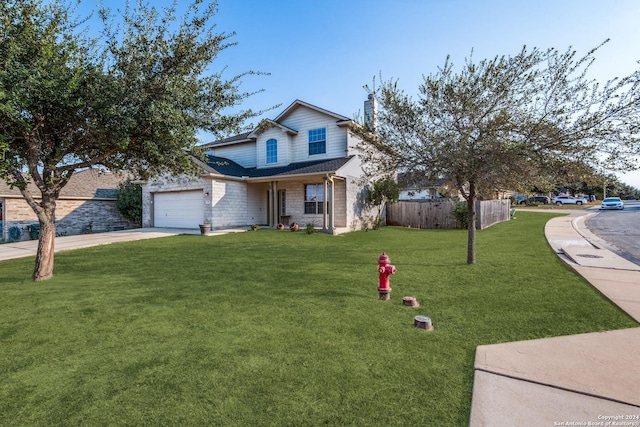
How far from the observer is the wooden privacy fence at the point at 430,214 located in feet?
59.3

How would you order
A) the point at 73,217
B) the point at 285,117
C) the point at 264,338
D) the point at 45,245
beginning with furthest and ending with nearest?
the point at 73,217 → the point at 285,117 → the point at 45,245 → the point at 264,338

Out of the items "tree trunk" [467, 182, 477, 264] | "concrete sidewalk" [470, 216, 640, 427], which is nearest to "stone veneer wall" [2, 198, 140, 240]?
"tree trunk" [467, 182, 477, 264]

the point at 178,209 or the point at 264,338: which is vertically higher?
the point at 178,209

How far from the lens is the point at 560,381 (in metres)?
2.60

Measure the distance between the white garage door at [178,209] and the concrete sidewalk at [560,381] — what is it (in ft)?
52.8

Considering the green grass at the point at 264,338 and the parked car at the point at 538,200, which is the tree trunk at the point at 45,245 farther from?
the parked car at the point at 538,200

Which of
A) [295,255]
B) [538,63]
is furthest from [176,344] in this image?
[538,63]

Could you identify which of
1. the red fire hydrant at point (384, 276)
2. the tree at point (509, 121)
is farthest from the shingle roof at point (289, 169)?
the red fire hydrant at point (384, 276)

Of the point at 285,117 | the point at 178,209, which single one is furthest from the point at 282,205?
the point at 178,209

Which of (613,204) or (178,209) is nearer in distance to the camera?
(178,209)

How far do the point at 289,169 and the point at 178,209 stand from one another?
6.99 m

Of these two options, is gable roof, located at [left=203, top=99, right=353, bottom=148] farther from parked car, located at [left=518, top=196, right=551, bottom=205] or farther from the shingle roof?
parked car, located at [left=518, top=196, right=551, bottom=205]

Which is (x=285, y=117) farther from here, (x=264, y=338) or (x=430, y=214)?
(x=264, y=338)

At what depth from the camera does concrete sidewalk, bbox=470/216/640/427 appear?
7.19 ft
